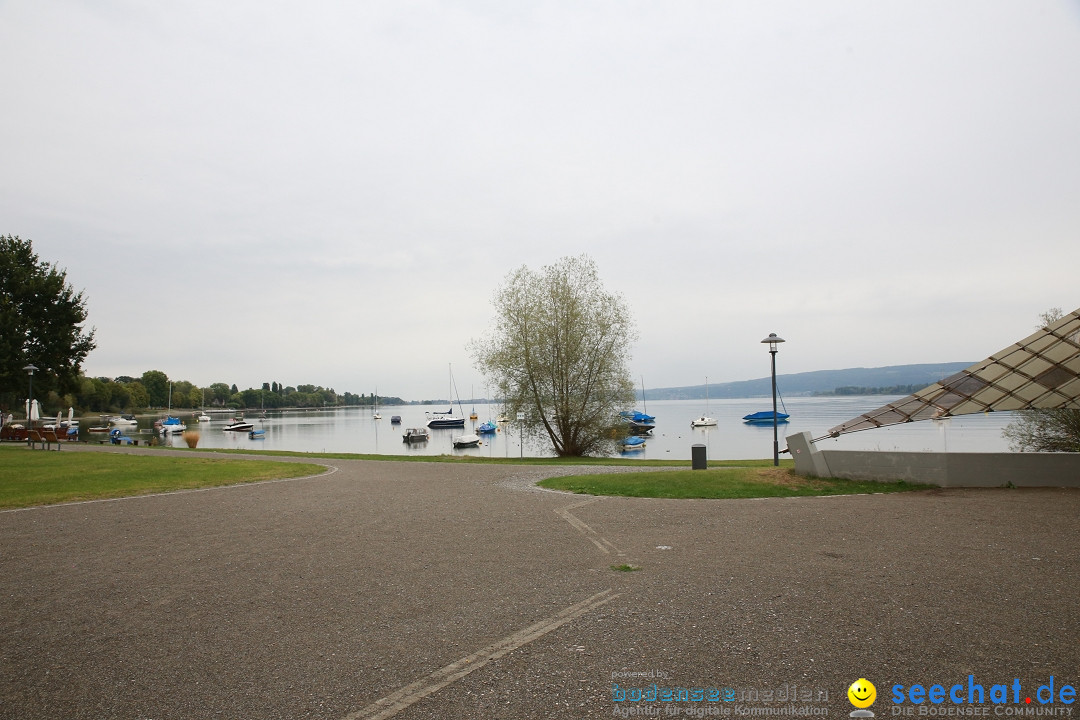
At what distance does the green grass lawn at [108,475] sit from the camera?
13.5 m

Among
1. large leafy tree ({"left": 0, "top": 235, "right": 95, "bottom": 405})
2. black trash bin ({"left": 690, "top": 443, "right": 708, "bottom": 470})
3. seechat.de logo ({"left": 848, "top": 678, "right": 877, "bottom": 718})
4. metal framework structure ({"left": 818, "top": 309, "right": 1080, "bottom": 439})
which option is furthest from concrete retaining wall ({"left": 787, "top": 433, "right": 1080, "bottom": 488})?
large leafy tree ({"left": 0, "top": 235, "right": 95, "bottom": 405})

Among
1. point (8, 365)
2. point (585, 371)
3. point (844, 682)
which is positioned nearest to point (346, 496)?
point (844, 682)

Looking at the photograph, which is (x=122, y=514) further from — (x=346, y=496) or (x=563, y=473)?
(x=563, y=473)

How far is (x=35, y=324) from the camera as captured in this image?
37.4 meters

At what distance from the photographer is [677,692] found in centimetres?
395

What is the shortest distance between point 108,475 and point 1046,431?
114 ft

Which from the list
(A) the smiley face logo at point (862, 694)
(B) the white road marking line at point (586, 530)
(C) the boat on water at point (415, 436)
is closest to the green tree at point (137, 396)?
(C) the boat on water at point (415, 436)

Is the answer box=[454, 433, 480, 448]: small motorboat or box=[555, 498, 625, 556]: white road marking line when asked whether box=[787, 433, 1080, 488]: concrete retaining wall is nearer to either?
box=[555, 498, 625, 556]: white road marking line

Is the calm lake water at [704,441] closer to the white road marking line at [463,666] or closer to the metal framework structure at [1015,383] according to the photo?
the metal framework structure at [1015,383]

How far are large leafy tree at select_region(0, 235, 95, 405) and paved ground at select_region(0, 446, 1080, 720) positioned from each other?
34500 mm

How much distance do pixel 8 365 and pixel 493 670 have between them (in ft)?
145

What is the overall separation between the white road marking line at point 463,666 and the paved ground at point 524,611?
0.06 ft

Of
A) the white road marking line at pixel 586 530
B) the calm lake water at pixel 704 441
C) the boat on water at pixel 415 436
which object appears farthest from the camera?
the boat on water at pixel 415 436

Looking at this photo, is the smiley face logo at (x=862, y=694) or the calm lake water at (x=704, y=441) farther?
the calm lake water at (x=704, y=441)
